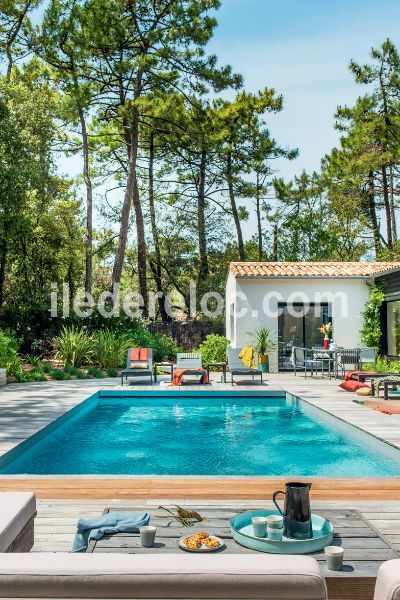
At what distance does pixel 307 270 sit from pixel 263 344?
2.77 meters

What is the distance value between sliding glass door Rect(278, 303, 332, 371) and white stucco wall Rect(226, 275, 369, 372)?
213 millimetres

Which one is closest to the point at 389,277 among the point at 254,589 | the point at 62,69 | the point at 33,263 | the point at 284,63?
the point at 284,63

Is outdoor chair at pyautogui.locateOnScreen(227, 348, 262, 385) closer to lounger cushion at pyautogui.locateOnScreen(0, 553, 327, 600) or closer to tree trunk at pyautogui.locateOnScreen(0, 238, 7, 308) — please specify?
tree trunk at pyautogui.locateOnScreen(0, 238, 7, 308)

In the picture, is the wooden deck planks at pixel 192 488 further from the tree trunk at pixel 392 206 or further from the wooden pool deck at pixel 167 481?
the tree trunk at pixel 392 206

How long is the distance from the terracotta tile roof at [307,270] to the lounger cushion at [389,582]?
15.3m

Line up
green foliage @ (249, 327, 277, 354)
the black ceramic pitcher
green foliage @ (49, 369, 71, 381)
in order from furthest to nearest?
1. green foliage @ (249, 327, 277, 354)
2. green foliage @ (49, 369, 71, 381)
3. the black ceramic pitcher

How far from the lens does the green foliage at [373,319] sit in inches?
661

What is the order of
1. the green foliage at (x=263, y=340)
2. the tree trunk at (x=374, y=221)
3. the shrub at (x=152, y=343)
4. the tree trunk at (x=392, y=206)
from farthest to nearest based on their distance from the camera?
the tree trunk at (x=374, y=221)
the tree trunk at (x=392, y=206)
the shrub at (x=152, y=343)
the green foliage at (x=263, y=340)

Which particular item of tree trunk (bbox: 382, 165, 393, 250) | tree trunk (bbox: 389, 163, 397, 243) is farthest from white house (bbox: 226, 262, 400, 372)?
tree trunk (bbox: 389, 163, 397, 243)

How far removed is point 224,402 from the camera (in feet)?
39.0

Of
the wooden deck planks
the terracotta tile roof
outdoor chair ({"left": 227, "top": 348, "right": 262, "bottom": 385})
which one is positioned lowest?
the wooden deck planks

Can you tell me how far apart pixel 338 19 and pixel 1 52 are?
1365cm

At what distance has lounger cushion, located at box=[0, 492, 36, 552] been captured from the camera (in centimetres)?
252

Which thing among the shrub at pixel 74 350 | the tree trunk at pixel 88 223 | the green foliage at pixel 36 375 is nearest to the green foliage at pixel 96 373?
the shrub at pixel 74 350
